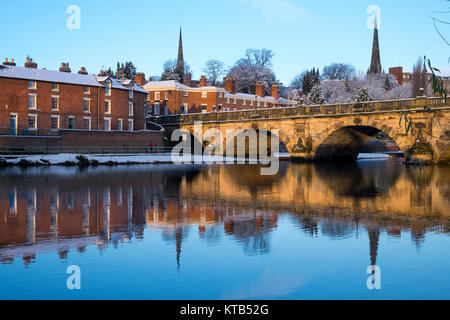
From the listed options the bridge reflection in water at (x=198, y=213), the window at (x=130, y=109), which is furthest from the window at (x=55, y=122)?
the bridge reflection in water at (x=198, y=213)

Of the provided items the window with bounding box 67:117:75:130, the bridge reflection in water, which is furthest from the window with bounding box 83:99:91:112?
the bridge reflection in water

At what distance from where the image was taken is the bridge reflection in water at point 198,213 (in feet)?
37.4

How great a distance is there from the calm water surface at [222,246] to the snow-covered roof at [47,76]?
118 ft

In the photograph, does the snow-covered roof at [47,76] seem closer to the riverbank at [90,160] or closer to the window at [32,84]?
the window at [32,84]

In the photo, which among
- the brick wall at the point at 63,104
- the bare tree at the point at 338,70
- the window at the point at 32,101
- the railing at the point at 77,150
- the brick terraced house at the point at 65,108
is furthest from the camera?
the bare tree at the point at 338,70

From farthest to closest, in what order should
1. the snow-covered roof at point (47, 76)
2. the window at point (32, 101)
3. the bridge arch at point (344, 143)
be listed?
the bridge arch at point (344, 143)
the window at point (32, 101)
the snow-covered roof at point (47, 76)

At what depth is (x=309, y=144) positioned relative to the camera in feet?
181

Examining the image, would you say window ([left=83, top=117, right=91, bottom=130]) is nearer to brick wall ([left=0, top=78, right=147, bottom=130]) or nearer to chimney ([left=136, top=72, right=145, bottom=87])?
brick wall ([left=0, top=78, right=147, bottom=130])

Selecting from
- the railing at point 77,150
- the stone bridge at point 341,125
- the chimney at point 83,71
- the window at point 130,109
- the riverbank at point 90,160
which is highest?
the chimney at point 83,71

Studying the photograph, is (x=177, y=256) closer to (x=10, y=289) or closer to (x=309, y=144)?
(x=10, y=289)

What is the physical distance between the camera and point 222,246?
425 inches

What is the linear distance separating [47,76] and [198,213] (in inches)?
1763
